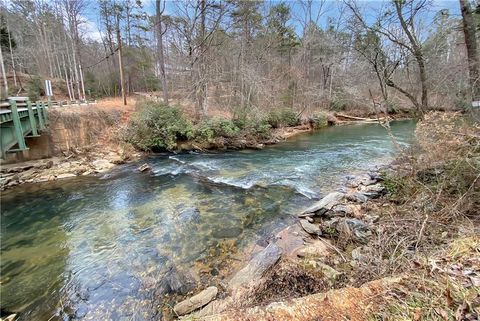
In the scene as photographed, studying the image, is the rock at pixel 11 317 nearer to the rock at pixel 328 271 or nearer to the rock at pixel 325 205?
the rock at pixel 328 271

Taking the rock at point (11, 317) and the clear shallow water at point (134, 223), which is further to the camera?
the clear shallow water at point (134, 223)

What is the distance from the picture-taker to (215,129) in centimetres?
1395

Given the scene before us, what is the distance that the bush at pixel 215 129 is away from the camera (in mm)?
13711

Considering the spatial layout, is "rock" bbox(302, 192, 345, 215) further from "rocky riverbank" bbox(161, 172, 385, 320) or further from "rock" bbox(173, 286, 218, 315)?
"rock" bbox(173, 286, 218, 315)

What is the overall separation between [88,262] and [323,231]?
14.6 feet

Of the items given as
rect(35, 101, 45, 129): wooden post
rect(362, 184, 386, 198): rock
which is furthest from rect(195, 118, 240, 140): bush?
rect(362, 184, 386, 198): rock

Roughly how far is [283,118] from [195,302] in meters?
16.3

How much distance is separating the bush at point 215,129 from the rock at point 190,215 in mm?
7662

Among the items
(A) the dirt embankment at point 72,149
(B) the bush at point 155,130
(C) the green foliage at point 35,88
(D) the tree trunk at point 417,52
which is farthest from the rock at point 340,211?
(C) the green foliage at point 35,88

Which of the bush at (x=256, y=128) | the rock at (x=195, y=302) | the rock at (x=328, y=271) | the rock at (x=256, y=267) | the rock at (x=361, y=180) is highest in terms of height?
the bush at (x=256, y=128)

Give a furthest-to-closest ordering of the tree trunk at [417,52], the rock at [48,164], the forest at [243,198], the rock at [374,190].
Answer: the rock at [48,164] < the tree trunk at [417,52] < the rock at [374,190] < the forest at [243,198]

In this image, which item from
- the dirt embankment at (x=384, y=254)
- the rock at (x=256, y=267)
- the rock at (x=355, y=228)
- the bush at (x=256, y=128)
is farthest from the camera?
the bush at (x=256, y=128)

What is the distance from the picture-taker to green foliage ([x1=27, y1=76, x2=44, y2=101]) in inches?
759

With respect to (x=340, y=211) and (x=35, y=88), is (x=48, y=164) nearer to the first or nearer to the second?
(x=340, y=211)
